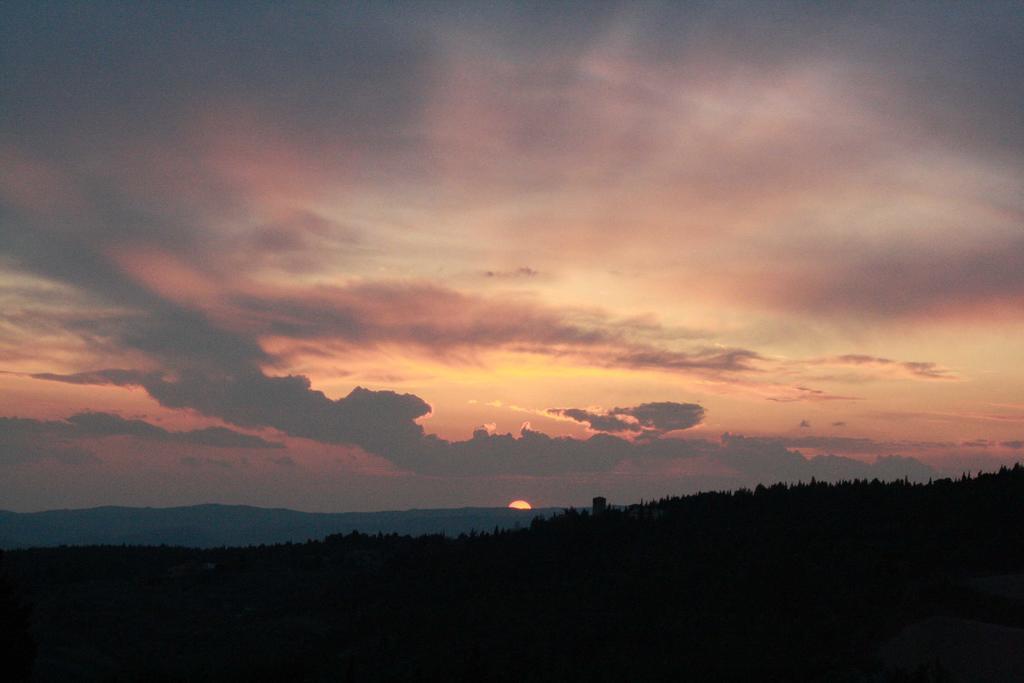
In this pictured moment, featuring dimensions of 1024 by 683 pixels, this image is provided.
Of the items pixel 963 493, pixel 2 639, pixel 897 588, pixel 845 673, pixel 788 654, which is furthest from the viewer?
pixel 963 493

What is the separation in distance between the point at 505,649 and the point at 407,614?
25.9 metres

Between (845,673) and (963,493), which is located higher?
(963,493)

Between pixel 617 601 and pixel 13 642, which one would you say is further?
pixel 617 601

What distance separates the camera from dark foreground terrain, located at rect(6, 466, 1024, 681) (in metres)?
59.8

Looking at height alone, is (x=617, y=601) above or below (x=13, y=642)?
below

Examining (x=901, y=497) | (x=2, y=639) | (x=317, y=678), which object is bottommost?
(x=317, y=678)

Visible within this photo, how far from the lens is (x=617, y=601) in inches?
3442

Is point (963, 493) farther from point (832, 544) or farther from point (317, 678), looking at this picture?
point (317, 678)

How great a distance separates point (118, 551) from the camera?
6152 inches

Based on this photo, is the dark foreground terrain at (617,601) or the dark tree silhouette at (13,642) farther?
the dark foreground terrain at (617,601)

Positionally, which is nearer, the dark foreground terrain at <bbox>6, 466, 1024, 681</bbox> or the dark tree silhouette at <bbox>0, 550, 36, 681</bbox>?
the dark tree silhouette at <bbox>0, 550, 36, 681</bbox>

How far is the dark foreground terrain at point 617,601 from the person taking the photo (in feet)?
196

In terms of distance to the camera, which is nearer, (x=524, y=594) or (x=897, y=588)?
(x=897, y=588)

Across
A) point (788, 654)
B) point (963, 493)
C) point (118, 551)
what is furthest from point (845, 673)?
point (118, 551)
